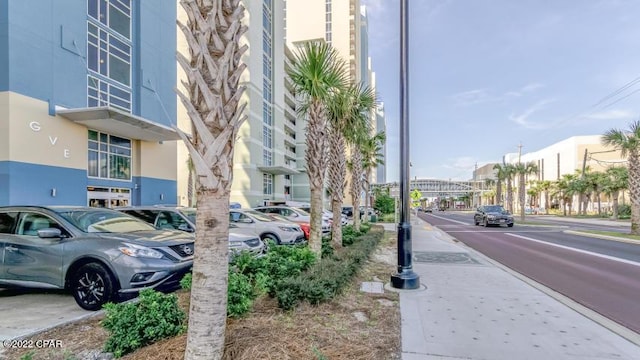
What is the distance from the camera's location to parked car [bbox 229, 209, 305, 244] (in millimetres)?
12055

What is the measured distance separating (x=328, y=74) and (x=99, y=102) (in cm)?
1396

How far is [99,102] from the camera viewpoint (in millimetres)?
16766

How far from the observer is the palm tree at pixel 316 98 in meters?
8.08

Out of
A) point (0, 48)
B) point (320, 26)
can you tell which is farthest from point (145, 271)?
point (320, 26)

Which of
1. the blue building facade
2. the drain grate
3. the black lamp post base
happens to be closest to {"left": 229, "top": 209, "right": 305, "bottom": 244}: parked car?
the drain grate

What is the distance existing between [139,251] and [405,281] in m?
4.85

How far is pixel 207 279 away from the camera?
2885 mm

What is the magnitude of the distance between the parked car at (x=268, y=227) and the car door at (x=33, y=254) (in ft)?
19.7

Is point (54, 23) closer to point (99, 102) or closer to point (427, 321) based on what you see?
point (99, 102)

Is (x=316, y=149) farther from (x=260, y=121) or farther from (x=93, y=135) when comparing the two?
(x=260, y=121)

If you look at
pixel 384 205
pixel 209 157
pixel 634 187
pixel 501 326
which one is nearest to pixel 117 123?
pixel 209 157

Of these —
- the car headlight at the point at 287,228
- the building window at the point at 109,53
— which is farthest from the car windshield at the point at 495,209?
the building window at the point at 109,53

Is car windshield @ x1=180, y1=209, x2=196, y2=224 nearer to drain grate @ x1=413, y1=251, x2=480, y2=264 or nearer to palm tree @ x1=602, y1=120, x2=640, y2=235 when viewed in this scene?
drain grate @ x1=413, y1=251, x2=480, y2=264

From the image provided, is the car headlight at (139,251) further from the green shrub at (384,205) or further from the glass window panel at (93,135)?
the green shrub at (384,205)
